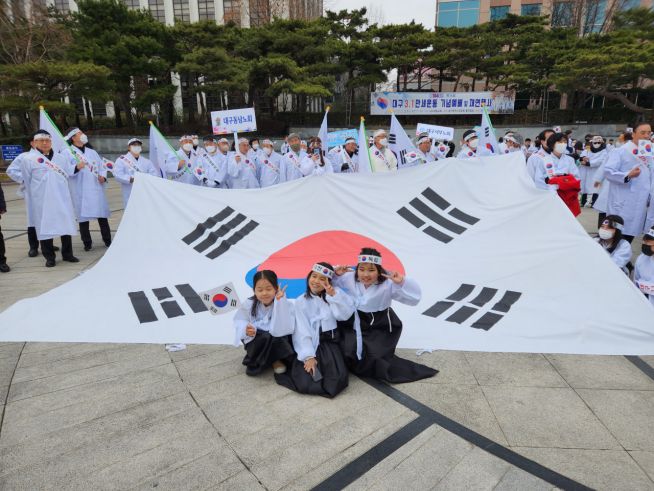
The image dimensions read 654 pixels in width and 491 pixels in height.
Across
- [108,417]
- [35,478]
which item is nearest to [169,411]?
[108,417]

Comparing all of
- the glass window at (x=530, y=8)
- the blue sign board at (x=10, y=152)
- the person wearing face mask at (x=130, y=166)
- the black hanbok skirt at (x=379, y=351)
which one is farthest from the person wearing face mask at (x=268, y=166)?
the glass window at (x=530, y=8)

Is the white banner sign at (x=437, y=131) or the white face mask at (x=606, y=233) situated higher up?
the white banner sign at (x=437, y=131)

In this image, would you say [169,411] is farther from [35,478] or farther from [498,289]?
[498,289]

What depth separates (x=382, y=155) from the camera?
329 inches

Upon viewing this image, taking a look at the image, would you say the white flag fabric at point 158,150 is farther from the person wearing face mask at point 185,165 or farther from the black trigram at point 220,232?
the black trigram at point 220,232

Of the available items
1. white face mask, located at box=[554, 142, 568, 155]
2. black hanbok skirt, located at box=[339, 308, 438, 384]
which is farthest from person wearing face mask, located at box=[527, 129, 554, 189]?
black hanbok skirt, located at box=[339, 308, 438, 384]

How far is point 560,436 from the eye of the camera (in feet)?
9.10

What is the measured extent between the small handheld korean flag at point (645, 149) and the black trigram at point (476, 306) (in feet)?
12.0

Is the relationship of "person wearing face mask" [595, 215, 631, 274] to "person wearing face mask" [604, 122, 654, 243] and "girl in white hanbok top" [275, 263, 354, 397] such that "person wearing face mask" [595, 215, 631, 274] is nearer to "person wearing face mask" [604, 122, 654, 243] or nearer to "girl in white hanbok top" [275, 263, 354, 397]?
"person wearing face mask" [604, 122, 654, 243]

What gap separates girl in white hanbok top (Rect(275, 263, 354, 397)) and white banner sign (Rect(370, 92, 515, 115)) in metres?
22.6

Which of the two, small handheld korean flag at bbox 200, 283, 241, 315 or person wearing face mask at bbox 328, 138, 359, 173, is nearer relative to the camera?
small handheld korean flag at bbox 200, 283, 241, 315

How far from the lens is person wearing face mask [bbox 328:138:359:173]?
9305 mm

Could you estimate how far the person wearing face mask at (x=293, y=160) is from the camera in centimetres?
891

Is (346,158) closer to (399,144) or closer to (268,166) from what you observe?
(399,144)
